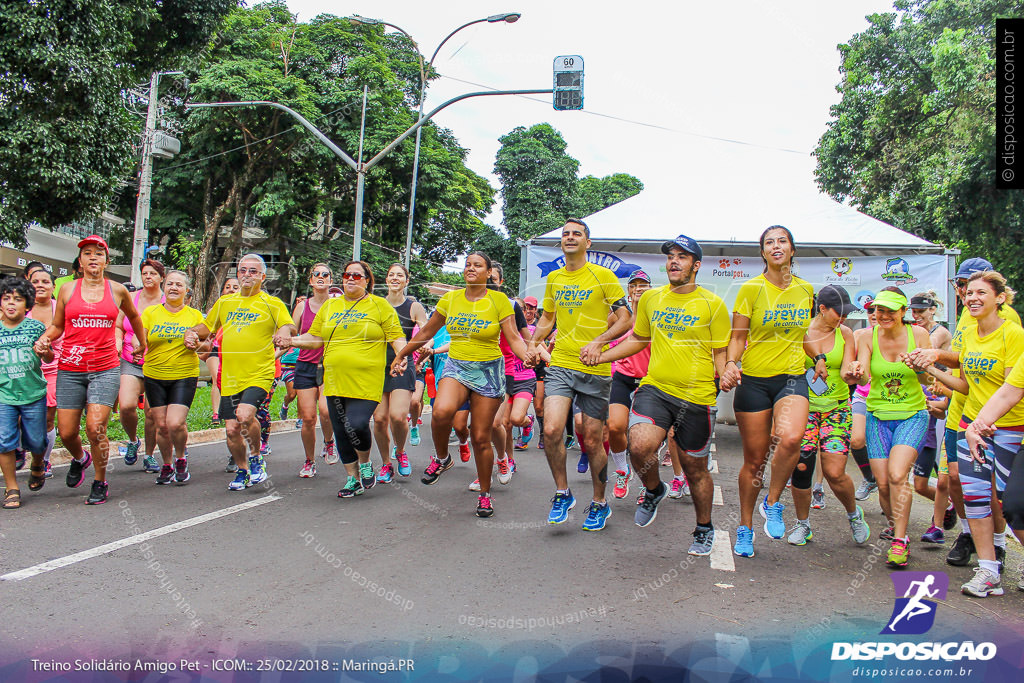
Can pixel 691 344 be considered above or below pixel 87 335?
above

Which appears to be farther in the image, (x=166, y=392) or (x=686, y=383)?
(x=166, y=392)

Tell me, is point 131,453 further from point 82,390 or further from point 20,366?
point 20,366

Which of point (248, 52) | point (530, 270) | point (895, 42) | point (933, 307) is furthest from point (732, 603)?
point (248, 52)

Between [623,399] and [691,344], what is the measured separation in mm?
1520

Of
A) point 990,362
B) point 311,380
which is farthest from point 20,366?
point 990,362

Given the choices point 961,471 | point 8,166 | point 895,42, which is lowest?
point 961,471

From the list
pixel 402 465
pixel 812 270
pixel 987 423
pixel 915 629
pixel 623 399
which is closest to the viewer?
pixel 915 629

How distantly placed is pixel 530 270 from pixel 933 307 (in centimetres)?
615

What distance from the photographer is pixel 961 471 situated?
15.4 feet

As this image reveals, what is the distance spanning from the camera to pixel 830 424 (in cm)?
556

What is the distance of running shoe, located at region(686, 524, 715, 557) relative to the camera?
495 cm

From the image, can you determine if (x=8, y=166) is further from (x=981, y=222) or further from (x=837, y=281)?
(x=981, y=222)

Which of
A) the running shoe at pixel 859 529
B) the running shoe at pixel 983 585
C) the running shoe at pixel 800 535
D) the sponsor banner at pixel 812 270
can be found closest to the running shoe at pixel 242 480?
the running shoe at pixel 800 535

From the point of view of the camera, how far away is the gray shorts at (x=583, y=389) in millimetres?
5648
